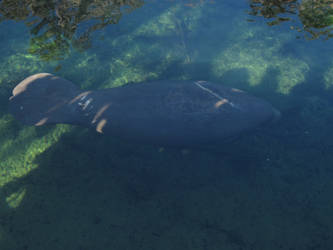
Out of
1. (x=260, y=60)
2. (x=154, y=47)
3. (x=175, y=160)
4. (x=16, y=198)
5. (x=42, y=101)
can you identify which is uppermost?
(x=154, y=47)

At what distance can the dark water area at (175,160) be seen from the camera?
3.12 metres

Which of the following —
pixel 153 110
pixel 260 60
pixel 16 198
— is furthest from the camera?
pixel 260 60

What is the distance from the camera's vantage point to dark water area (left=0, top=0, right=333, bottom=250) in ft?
10.2

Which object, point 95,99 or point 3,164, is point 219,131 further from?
point 3,164

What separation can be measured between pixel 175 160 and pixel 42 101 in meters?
A: 2.55

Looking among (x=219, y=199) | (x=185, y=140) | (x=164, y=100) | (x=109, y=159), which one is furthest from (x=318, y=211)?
(x=109, y=159)

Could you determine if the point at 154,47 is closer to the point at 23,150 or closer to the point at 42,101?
the point at 42,101

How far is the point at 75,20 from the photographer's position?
4.41 metres

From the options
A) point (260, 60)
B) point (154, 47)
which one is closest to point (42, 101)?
point (154, 47)

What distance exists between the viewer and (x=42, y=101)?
13.6 feet

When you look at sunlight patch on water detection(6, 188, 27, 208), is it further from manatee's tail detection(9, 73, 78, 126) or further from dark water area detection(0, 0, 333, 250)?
manatee's tail detection(9, 73, 78, 126)

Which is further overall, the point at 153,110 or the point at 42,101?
the point at 42,101

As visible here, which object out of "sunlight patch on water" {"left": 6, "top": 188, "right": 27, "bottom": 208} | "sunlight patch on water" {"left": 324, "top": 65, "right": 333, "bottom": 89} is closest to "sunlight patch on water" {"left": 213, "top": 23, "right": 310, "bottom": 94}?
"sunlight patch on water" {"left": 324, "top": 65, "right": 333, "bottom": 89}

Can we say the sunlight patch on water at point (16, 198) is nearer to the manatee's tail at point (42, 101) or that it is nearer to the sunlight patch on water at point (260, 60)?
the manatee's tail at point (42, 101)
